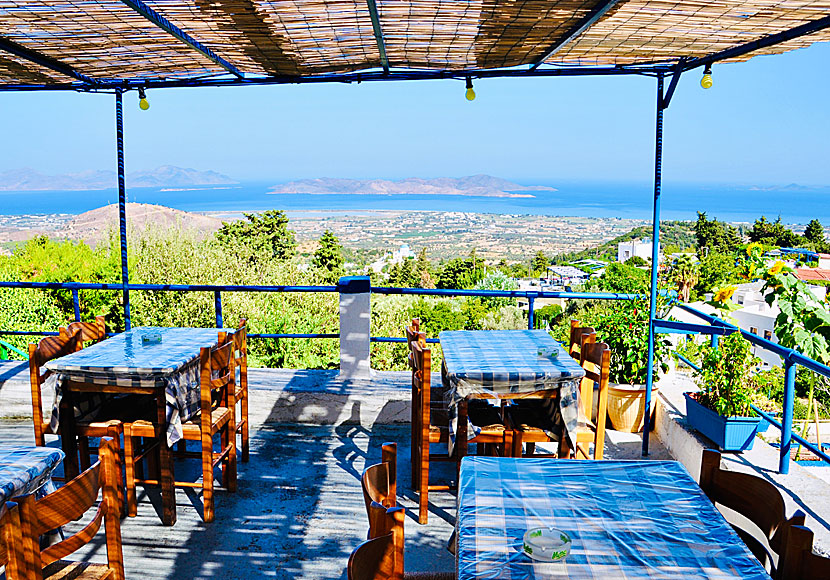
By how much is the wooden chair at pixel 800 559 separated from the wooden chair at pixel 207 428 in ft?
8.50

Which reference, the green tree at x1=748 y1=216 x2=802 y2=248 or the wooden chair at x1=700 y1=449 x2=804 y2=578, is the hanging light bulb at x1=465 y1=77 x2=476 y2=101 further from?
the green tree at x1=748 y1=216 x2=802 y2=248

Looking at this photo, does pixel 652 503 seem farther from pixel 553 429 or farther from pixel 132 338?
pixel 132 338

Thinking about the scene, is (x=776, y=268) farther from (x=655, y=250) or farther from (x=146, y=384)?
(x=146, y=384)

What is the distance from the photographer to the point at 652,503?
77.8 inches

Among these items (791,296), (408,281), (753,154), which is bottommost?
(408,281)

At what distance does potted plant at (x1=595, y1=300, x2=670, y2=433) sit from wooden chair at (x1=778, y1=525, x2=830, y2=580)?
9.79 feet

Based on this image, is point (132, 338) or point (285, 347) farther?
point (285, 347)

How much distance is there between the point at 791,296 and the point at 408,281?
27.7m

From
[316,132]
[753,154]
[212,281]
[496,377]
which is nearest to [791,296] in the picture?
[496,377]

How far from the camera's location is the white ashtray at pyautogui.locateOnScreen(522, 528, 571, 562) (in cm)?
164

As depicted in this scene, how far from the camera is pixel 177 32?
3447 millimetres

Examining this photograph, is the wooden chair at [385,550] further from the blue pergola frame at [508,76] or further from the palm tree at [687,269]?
the palm tree at [687,269]

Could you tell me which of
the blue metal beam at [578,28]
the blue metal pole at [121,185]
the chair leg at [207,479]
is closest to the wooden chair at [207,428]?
the chair leg at [207,479]

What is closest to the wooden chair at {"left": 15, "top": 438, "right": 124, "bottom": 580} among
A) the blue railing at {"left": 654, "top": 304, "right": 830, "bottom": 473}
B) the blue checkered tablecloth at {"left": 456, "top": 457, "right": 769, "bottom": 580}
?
the blue checkered tablecloth at {"left": 456, "top": 457, "right": 769, "bottom": 580}
